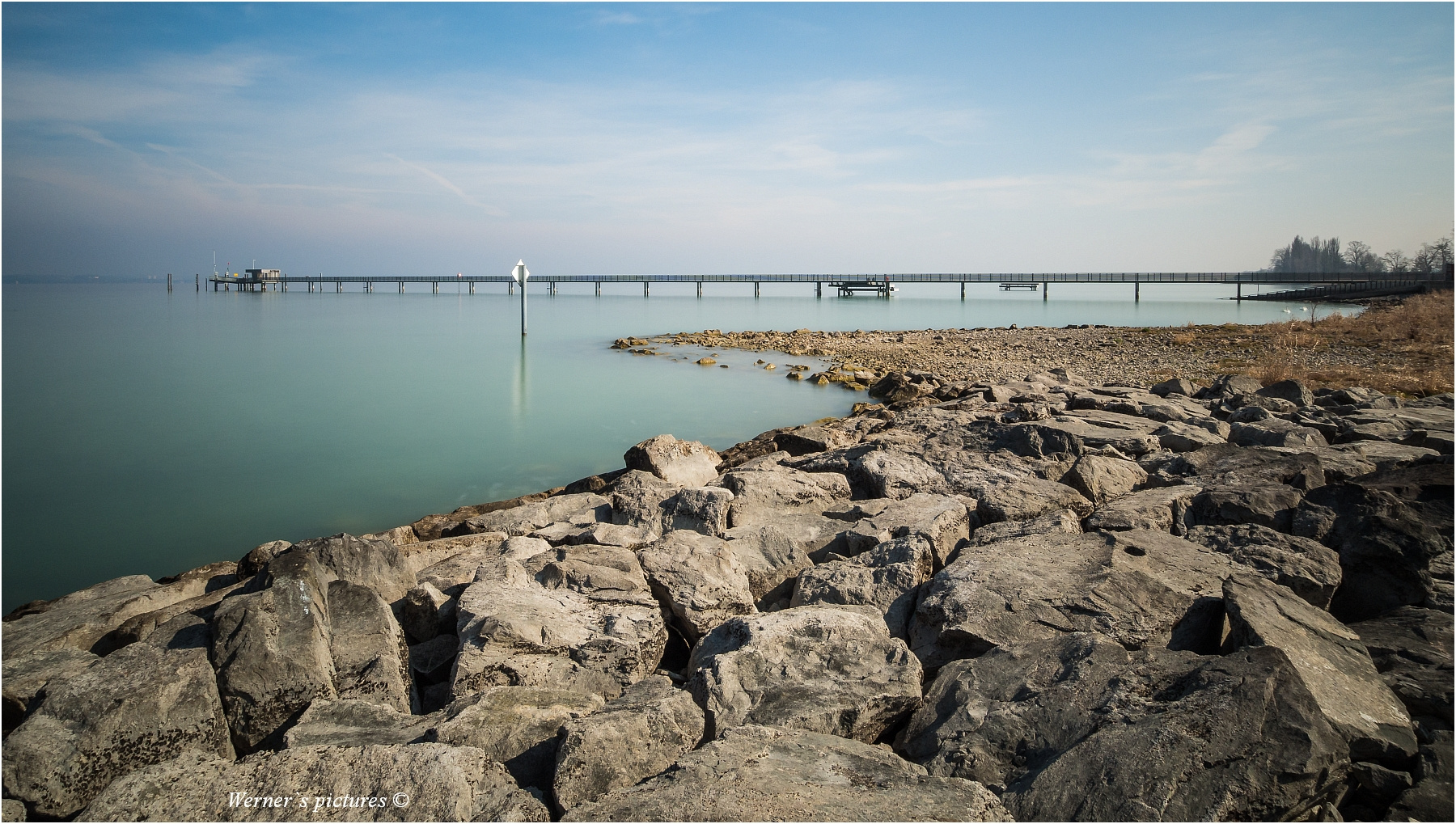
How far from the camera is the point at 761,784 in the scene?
2.50 m

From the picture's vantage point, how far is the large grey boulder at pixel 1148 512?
16.0 feet

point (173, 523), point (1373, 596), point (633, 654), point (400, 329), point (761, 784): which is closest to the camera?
point (761, 784)

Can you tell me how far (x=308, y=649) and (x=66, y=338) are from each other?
119ft

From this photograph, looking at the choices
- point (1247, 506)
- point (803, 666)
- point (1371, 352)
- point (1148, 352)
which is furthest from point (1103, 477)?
point (1148, 352)

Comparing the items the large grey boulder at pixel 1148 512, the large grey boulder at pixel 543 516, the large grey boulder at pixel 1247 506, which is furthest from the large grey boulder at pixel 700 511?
the large grey boulder at pixel 1247 506

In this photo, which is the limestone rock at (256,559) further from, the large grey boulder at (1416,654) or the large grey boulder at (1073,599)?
the large grey boulder at (1416,654)

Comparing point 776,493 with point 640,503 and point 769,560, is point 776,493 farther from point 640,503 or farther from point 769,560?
point 769,560

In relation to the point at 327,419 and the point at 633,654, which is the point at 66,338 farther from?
the point at 633,654

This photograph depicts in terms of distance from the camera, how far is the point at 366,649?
3.55m

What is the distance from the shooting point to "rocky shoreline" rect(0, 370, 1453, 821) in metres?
2.49

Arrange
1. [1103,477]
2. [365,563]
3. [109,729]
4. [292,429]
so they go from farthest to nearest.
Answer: [292,429] → [1103,477] → [365,563] → [109,729]

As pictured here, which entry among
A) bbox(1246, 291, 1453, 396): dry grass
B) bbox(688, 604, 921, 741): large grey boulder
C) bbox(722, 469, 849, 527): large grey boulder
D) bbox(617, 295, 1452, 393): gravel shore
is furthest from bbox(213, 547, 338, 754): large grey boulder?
bbox(1246, 291, 1453, 396): dry grass

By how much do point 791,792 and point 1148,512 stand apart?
3.70 meters

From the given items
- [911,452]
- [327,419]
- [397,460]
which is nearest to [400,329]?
[327,419]
